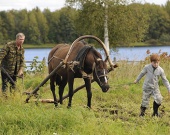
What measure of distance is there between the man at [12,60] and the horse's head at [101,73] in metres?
2.17

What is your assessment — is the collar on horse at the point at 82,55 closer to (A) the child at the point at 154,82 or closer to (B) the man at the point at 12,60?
(A) the child at the point at 154,82

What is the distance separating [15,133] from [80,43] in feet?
10.8

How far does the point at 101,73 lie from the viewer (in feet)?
27.9

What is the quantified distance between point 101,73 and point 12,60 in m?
2.62

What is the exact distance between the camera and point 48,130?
22.9 feet

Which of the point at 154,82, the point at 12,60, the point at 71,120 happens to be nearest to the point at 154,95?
the point at 154,82

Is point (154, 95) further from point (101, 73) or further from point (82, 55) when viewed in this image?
point (82, 55)

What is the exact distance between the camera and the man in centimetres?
966

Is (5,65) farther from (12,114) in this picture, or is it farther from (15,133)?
(15,133)

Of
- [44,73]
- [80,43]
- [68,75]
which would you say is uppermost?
[80,43]

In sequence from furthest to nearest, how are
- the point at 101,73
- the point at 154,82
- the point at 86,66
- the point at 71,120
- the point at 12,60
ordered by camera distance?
the point at 12,60 < the point at 86,66 < the point at 154,82 < the point at 101,73 < the point at 71,120

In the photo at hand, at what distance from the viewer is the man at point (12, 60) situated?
966 centimetres

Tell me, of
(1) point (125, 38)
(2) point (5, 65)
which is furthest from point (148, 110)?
(1) point (125, 38)

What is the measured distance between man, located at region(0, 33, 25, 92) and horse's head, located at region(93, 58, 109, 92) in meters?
2.17
